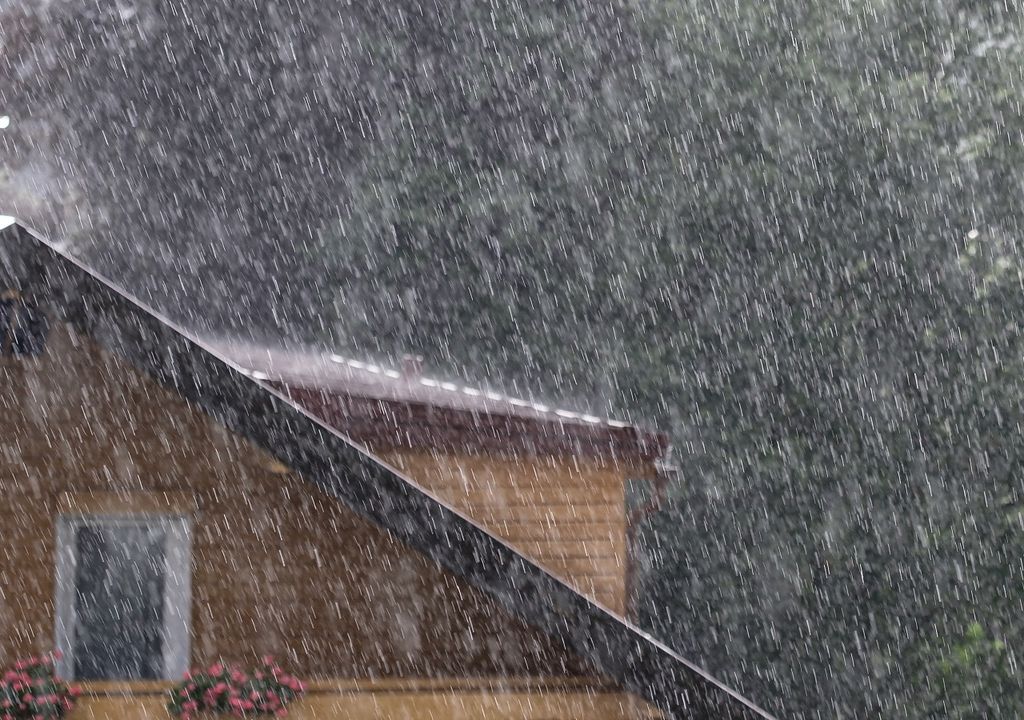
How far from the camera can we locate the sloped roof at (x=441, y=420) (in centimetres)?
767

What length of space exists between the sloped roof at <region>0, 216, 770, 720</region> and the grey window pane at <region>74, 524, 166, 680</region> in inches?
58.5

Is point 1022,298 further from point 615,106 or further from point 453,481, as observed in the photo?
point 453,481

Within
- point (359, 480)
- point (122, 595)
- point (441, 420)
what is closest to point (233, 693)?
point (122, 595)

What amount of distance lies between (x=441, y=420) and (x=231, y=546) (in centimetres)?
167

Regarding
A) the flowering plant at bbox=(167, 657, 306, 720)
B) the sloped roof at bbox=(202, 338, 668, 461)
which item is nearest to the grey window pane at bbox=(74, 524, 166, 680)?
the flowering plant at bbox=(167, 657, 306, 720)

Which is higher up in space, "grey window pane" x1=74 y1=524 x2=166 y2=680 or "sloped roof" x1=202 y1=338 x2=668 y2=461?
"sloped roof" x1=202 y1=338 x2=668 y2=461

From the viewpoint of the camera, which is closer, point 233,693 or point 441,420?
point 233,693

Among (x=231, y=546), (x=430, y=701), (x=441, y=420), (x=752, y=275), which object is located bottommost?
(x=430, y=701)

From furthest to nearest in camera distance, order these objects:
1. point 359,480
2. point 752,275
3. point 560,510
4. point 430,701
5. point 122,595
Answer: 1. point 752,275
2. point 560,510
3. point 122,595
4. point 430,701
5. point 359,480

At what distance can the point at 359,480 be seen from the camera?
5344 millimetres

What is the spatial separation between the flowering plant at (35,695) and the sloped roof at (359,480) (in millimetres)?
1548

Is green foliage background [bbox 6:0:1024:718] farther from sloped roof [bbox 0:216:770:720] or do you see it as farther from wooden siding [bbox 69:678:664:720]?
sloped roof [bbox 0:216:770:720]

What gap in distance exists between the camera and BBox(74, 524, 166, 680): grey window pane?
6.73 metres

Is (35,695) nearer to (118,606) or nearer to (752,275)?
(118,606)
